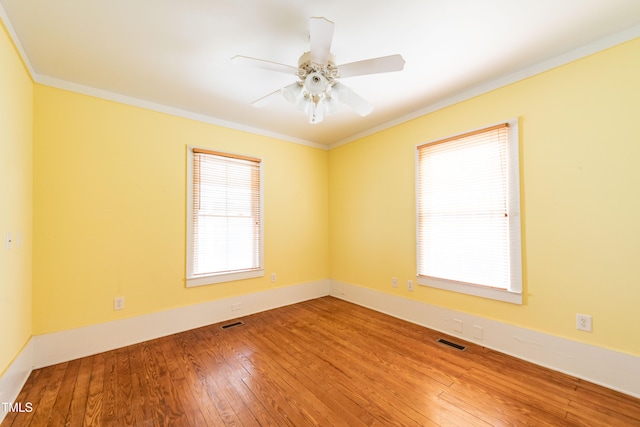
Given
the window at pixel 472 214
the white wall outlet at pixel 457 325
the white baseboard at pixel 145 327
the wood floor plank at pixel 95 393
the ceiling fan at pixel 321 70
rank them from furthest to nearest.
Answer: the white wall outlet at pixel 457 325 < the window at pixel 472 214 < the white baseboard at pixel 145 327 < the wood floor plank at pixel 95 393 < the ceiling fan at pixel 321 70

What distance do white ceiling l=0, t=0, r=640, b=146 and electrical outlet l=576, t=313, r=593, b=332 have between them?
2093mm

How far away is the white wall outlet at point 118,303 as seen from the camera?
2617 millimetres

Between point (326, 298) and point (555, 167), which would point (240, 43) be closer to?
point (555, 167)

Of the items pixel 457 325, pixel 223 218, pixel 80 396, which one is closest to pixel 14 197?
pixel 80 396

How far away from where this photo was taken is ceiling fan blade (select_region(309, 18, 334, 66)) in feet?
4.61

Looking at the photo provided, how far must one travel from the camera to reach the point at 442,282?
2904 millimetres

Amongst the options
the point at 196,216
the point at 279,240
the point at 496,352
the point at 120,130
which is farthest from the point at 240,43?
the point at 496,352

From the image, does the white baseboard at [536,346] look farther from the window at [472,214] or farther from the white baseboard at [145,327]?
the white baseboard at [145,327]

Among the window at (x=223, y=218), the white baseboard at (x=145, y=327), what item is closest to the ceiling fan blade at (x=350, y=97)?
the window at (x=223, y=218)

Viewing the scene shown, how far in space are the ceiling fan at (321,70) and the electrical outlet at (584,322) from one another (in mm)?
2380

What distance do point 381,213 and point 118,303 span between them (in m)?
3.26

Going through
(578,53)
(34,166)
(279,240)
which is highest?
(578,53)

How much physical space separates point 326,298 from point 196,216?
240 cm

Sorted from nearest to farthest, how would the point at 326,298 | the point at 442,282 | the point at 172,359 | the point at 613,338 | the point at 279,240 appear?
1. the point at 613,338
2. the point at 172,359
3. the point at 442,282
4. the point at 279,240
5. the point at 326,298
